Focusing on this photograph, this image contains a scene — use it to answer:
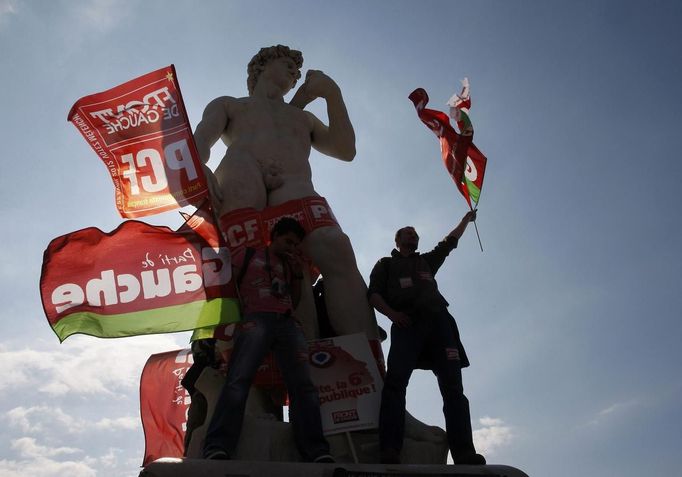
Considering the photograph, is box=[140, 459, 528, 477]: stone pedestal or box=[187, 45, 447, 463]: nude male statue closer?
box=[140, 459, 528, 477]: stone pedestal

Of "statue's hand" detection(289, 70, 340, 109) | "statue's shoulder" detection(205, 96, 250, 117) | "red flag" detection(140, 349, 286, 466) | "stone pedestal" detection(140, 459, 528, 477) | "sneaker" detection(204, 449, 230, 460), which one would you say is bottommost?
"stone pedestal" detection(140, 459, 528, 477)

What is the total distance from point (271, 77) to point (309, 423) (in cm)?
423

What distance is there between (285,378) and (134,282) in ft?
4.99

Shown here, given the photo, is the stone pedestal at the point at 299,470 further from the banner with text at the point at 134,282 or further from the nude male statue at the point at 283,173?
the banner with text at the point at 134,282

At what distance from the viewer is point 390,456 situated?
4543mm

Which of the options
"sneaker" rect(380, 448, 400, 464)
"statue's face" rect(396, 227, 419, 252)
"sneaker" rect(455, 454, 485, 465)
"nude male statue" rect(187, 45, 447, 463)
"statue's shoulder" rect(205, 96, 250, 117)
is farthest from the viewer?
"statue's shoulder" rect(205, 96, 250, 117)

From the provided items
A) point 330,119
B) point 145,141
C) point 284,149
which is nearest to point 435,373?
point 284,149

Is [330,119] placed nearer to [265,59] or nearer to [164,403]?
[265,59]

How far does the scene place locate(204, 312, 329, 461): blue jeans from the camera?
169 inches

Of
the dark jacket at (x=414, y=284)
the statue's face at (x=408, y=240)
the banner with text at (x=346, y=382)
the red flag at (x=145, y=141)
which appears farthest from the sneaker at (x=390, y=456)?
the red flag at (x=145, y=141)

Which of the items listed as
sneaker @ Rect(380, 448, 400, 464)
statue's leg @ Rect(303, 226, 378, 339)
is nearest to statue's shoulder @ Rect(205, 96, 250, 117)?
statue's leg @ Rect(303, 226, 378, 339)

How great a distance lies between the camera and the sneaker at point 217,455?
4145 millimetres

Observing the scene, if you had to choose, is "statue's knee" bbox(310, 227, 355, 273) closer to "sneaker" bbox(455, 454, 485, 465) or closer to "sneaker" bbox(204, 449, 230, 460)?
"sneaker" bbox(455, 454, 485, 465)

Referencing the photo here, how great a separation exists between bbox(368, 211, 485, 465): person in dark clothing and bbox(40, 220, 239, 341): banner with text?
1199 millimetres
